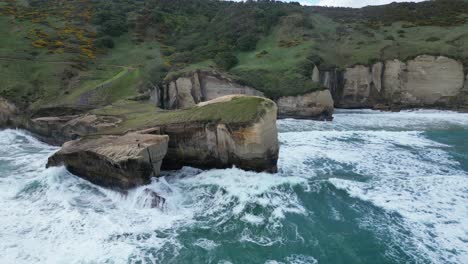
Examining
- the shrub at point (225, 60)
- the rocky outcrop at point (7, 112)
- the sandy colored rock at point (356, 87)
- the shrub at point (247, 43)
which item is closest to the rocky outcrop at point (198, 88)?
the shrub at point (225, 60)

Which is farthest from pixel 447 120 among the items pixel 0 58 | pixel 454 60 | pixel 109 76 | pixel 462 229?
pixel 0 58

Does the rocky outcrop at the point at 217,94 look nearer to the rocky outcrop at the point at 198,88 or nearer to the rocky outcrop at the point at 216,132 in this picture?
the rocky outcrop at the point at 198,88

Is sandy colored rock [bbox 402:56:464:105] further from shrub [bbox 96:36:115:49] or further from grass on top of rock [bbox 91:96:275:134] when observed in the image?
shrub [bbox 96:36:115:49]

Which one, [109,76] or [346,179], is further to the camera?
[109,76]

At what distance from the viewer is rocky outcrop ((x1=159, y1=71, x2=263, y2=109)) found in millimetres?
39500

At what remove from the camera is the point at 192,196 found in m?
18.6

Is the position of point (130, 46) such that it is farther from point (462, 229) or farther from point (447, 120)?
point (462, 229)

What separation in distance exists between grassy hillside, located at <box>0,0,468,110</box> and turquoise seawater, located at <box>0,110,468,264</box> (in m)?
15.2

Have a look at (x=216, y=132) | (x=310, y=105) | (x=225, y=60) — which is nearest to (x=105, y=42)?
(x=225, y=60)

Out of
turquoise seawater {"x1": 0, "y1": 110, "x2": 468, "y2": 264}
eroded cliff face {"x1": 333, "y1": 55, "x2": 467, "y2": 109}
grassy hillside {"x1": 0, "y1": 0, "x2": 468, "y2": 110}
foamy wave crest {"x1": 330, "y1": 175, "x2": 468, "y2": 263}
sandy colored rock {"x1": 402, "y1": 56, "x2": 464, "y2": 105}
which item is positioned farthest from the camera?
eroded cliff face {"x1": 333, "y1": 55, "x2": 467, "y2": 109}

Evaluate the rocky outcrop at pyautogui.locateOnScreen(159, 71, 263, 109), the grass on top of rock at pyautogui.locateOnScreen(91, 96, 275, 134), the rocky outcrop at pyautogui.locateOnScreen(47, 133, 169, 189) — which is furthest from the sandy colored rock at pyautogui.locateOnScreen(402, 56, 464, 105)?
the rocky outcrop at pyautogui.locateOnScreen(47, 133, 169, 189)

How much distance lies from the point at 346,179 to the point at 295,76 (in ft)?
74.6

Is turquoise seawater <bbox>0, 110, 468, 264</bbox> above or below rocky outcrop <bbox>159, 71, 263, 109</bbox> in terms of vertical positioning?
below

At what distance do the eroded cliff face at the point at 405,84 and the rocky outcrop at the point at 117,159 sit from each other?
3213 centimetres
